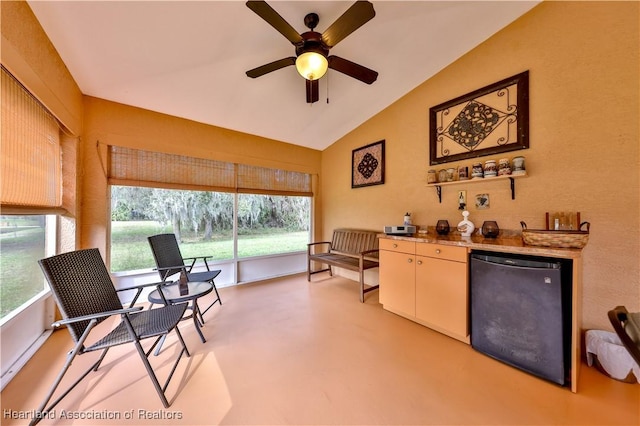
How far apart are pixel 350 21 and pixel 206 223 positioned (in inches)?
128

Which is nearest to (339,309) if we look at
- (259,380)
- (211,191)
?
(259,380)

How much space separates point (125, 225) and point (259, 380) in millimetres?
2728

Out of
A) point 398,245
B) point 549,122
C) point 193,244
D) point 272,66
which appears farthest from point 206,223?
point 549,122

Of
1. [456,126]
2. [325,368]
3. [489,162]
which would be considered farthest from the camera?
[456,126]

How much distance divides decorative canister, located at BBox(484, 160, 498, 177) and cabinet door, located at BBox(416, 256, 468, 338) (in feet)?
3.31

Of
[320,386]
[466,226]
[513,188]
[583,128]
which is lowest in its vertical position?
[320,386]

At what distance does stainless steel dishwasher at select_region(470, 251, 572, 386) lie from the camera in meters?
1.58

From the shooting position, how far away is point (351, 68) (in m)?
2.09

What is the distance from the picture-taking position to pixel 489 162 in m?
2.34

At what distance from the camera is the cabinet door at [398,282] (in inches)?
98.3

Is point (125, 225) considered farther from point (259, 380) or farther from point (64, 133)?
point (259, 380)

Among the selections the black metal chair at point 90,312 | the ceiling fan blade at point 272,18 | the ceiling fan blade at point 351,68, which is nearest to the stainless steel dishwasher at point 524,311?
the ceiling fan blade at point 351,68

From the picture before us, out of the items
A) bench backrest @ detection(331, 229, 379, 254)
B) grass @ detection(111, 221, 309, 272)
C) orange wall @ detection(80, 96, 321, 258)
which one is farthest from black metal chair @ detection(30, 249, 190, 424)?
bench backrest @ detection(331, 229, 379, 254)

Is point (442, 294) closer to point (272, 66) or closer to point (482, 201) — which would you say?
point (482, 201)
